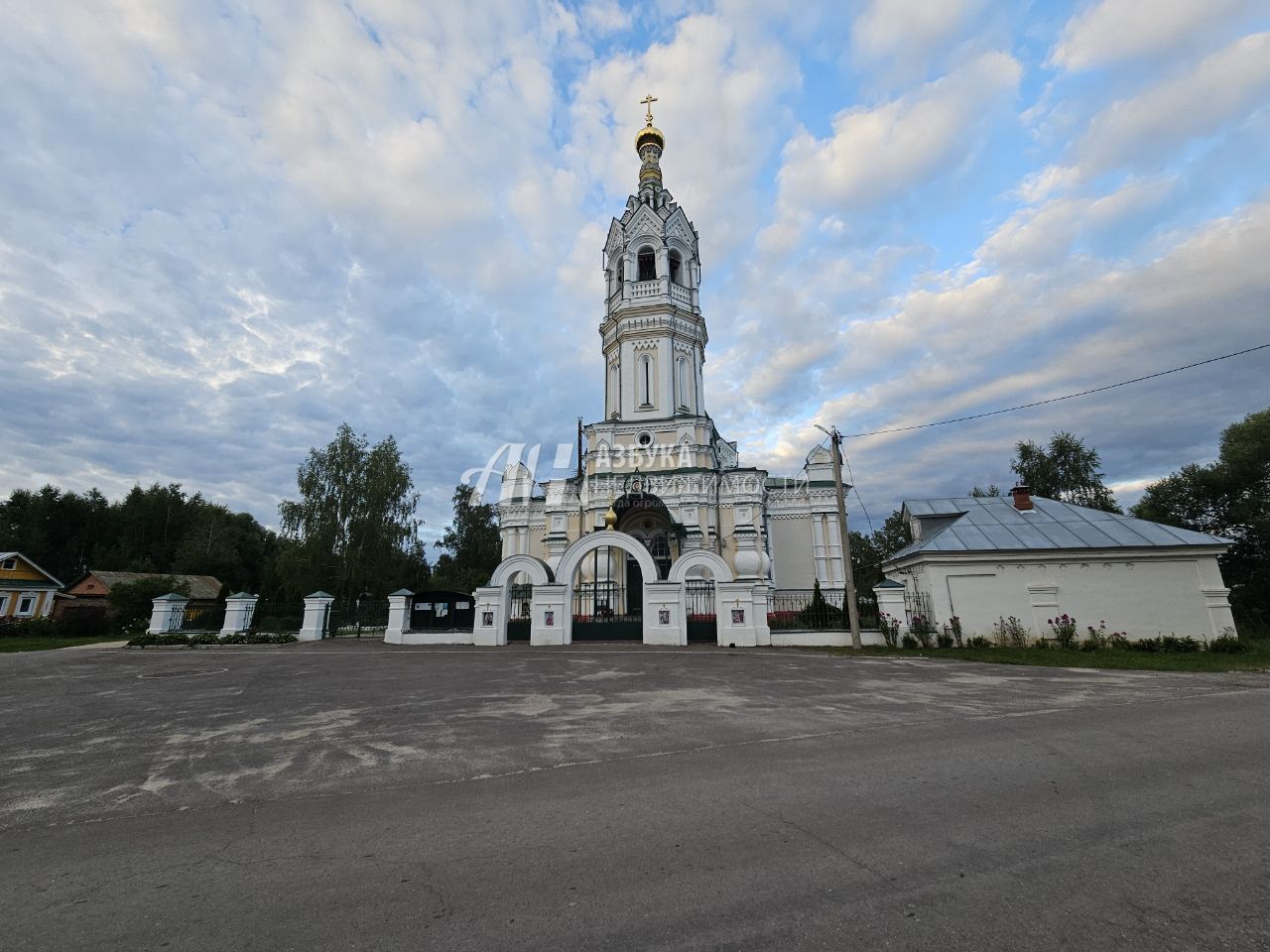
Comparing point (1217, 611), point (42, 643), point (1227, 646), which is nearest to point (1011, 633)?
point (1227, 646)

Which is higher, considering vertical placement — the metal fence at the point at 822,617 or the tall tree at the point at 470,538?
the tall tree at the point at 470,538

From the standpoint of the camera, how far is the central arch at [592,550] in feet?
61.1

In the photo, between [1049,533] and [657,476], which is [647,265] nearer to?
[657,476]

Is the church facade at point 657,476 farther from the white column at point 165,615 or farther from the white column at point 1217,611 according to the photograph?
the white column at point 165,615

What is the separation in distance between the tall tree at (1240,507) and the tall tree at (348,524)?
3972 cm

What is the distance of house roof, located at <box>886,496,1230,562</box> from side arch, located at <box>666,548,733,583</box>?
6094mm

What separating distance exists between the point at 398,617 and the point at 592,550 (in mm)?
7466

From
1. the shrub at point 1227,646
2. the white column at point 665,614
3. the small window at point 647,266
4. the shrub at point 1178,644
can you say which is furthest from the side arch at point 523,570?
the small window at point 647,266

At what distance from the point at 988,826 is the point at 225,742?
7.75 m

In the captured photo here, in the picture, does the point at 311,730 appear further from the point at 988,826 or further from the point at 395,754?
the point at 988,826

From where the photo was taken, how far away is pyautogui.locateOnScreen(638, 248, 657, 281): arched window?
105ft

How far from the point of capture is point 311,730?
22.9 ft

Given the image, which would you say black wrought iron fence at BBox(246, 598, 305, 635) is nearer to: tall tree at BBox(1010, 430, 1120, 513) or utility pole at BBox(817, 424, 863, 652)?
utility pole at BBox(817, 424, 863, 652)

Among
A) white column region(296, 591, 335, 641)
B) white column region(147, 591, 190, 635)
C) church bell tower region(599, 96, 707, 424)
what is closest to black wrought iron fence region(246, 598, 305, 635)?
white column region(296, 591, 335, 641)
